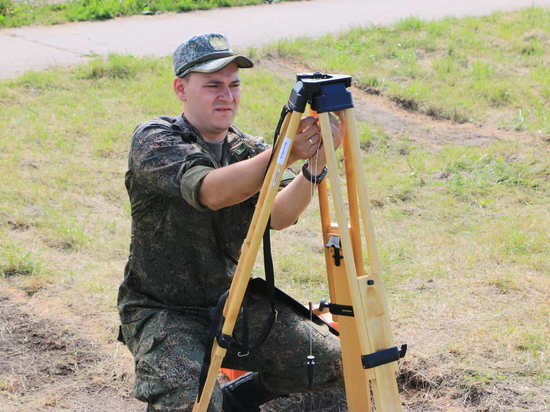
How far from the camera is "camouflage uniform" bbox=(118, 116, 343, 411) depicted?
2582mm

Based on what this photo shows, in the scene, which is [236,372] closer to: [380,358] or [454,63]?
[380,358]

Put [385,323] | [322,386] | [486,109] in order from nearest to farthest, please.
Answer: [385,323] < [322,386] < [486,109]

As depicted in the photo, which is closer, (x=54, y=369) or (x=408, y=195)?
(x=54, y=369)

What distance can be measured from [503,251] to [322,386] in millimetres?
2075

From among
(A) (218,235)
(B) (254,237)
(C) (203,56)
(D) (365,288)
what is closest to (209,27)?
(C) (203,56)

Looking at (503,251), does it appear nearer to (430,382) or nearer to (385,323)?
(430,382)

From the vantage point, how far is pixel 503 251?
4516 millimetres

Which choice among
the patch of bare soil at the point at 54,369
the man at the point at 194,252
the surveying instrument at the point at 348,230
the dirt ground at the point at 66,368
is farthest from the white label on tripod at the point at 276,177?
the patch of bare soil at the point at 54,369

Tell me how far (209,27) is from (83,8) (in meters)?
2.33

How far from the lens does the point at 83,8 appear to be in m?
11.4

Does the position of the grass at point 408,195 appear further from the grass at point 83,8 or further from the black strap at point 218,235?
the grass at point 83,8

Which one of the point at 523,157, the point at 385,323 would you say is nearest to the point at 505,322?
the point at 385,323

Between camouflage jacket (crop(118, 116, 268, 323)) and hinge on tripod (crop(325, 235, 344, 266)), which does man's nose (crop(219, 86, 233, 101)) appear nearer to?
camouflage jacket (crop(118, 116, 268, 323))

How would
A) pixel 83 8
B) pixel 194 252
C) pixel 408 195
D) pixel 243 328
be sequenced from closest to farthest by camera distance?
pixel 243 328 → pixel 194 252 → pixel 408 195 → pixel 83 8
